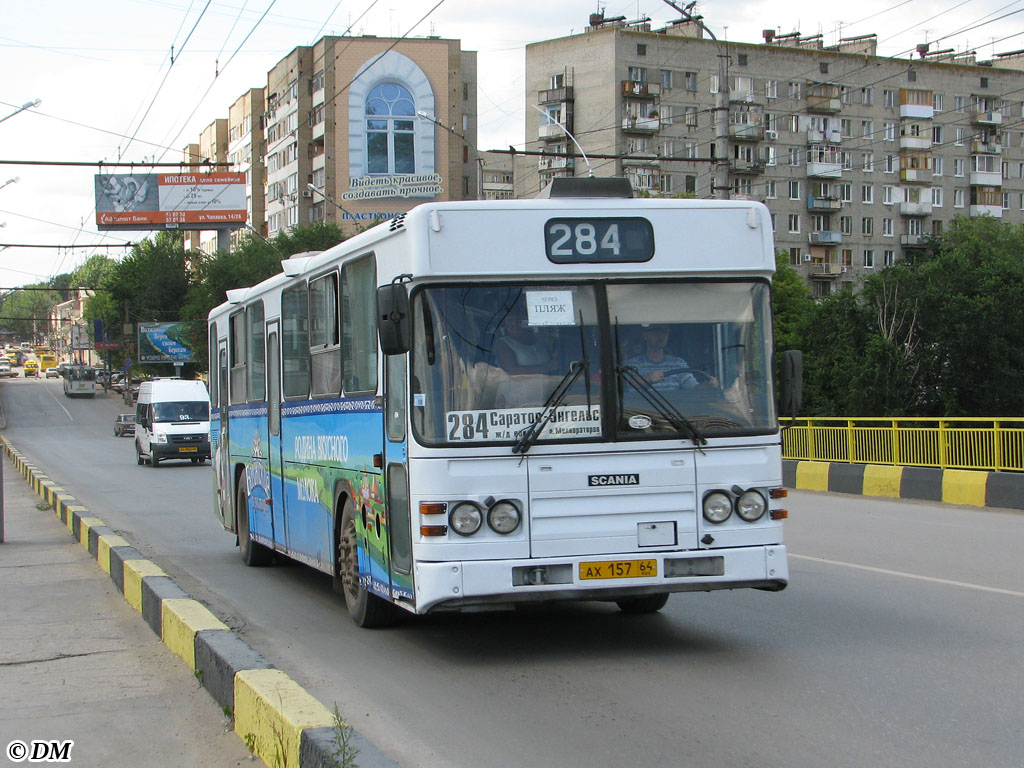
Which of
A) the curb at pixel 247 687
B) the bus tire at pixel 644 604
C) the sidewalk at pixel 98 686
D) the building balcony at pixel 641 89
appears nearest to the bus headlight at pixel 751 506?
the bus tire at pixel 644 604

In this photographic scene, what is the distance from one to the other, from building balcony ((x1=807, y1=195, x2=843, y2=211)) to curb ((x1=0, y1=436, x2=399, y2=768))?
81.1m

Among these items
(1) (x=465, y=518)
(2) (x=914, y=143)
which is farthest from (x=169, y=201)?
(1) (x=465, y=518)

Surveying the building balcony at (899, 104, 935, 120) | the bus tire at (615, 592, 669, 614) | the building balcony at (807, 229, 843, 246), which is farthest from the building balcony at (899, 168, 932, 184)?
the bus tire at (615, 592, 669, 614)

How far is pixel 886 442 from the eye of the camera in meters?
22.4

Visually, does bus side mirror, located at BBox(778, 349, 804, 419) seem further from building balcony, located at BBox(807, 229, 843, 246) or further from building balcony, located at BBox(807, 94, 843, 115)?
building balcony, located at BBox(807, 94, 843, 115)

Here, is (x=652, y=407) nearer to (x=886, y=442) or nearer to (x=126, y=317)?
(x=886, y=442)

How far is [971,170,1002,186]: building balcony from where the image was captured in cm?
9500

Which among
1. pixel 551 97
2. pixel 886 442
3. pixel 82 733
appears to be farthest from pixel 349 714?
pixel 551 97

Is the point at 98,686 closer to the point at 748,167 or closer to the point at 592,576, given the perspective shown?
the point at 592,576

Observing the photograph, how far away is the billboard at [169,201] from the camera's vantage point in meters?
79.8

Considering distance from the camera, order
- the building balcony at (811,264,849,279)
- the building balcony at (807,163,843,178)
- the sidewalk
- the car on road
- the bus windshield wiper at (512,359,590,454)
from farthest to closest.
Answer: the building balcony at (811,264,849,279), the building balcony at (807,163,843,178), the car on road, the bus windshield wiper at (512,359,590,454), the sidewalk

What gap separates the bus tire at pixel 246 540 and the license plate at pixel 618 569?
6.16 meters

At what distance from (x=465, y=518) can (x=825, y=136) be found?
87.0 m

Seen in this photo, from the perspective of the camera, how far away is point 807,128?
8931 centimetres
